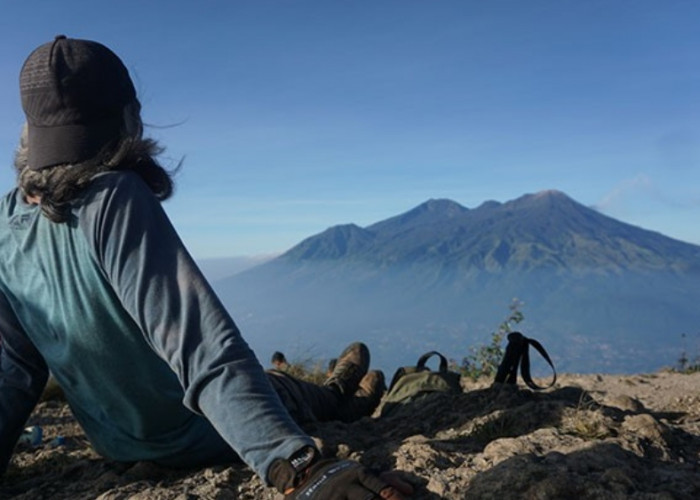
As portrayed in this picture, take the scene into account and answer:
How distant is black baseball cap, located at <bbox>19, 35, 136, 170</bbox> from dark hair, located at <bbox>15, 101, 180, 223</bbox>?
0.04m

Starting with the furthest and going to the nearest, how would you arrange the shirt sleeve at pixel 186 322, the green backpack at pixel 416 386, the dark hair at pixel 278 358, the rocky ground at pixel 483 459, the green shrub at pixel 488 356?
the green shrub at pixel 488 356
the dark hair at pixel 278 358
the green backpack at pixel 416 386
the rocky ground at pixel 483 459
the shirt sleeve at pixel 186 322

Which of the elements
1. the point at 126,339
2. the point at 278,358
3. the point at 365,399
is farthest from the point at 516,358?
the point at 278,358

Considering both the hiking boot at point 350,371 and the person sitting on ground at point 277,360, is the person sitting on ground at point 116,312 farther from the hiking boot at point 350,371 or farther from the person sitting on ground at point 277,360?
the person sitting on ground at point 277,360

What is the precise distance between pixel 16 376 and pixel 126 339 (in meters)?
0.77

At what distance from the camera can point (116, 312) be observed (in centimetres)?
205

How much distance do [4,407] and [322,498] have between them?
68.8 inches

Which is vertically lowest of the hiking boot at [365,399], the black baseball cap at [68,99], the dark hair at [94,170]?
the hiking boot at [365,399]

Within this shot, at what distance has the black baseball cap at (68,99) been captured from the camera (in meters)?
2.03

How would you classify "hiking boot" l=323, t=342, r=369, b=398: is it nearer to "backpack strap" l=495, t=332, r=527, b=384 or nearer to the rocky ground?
the rocky ground

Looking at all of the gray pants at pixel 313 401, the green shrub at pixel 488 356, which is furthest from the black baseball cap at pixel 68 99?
the green shrub at pixel 488 356

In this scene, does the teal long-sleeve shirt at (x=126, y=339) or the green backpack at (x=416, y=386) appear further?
the green backpack at (x=416, y=386)

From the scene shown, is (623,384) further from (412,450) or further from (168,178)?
(168,178)

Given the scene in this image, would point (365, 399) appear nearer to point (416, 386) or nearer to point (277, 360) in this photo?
point (416, 386)

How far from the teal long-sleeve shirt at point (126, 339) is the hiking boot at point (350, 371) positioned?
2178 mm
